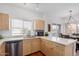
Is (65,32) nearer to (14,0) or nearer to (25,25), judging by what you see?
(25,25)

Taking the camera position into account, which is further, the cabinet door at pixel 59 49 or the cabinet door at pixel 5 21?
the cabinet door at pixel 5 21

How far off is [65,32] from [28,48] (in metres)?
1.41

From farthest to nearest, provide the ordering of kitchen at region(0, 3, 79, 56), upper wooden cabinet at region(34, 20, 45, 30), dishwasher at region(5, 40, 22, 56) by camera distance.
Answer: upper wooden cabinet at region(34, 20, 45, 30) → dishwasher at region(5, 40, 22, 56) → kitchen at region(0, 3, 79, 56)

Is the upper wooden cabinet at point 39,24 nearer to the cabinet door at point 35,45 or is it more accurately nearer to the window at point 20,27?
the window at point 20,27

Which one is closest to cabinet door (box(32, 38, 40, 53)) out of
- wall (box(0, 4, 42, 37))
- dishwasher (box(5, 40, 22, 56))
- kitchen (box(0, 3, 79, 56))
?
kitchen (box(0, 3, 79, 56))

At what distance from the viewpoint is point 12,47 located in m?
2.33

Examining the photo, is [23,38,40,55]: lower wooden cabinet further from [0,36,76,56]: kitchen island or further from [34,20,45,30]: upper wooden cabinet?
[34,20,45,30]: upper wooden cabinet

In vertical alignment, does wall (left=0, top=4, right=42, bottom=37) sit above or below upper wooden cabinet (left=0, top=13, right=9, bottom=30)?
above

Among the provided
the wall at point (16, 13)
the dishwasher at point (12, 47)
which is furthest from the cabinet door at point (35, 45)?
the wall at point (16, 13)

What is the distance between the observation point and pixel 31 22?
3561mm

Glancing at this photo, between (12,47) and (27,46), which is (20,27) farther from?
(12,47)

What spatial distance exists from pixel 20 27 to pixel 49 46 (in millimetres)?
1523

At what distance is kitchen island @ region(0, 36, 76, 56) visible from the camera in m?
1.83

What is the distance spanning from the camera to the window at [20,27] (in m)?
3.12
